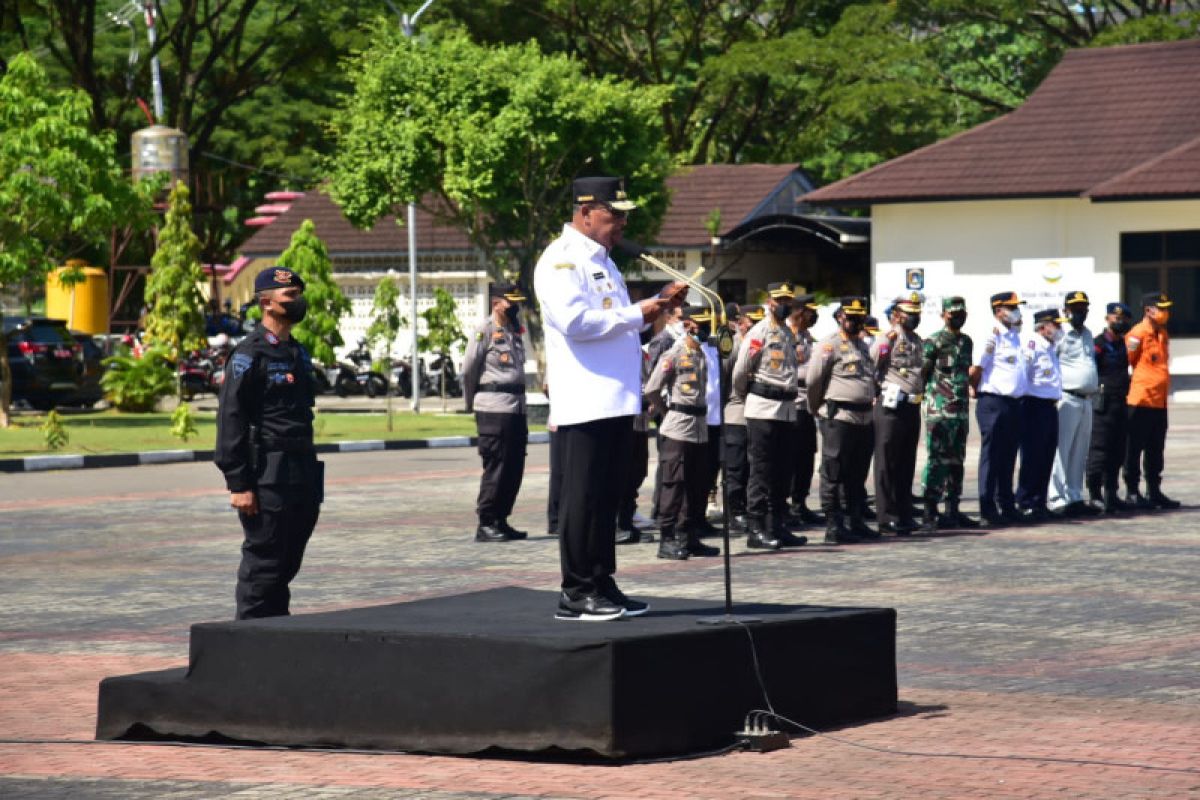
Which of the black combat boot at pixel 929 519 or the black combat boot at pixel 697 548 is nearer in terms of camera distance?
the black combat boot at pixel 697 548

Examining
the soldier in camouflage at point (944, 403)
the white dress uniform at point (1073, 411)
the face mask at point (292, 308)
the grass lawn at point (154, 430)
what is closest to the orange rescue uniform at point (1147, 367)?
the white dress uniform at point (1073, 411)

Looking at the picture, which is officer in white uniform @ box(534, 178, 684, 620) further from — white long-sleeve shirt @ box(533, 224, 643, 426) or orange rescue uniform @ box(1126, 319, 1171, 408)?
orange rescue uniform @ box(1126, 319, 1171, 408)

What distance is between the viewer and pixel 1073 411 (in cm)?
1864

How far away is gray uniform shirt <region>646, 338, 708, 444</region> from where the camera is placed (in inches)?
601

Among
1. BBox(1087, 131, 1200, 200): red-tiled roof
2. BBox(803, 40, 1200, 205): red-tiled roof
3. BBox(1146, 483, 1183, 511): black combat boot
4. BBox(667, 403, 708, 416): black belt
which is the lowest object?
BBox(1146, 483, 1183, 511): black combat boot

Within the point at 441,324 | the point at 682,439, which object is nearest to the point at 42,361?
the point at 441,324

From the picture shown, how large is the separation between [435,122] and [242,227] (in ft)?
84.4

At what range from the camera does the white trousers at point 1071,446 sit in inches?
731

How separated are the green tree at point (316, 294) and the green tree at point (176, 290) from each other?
194 centimetres

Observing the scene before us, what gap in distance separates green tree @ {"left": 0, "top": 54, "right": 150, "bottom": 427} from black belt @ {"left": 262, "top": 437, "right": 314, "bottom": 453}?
22505mm

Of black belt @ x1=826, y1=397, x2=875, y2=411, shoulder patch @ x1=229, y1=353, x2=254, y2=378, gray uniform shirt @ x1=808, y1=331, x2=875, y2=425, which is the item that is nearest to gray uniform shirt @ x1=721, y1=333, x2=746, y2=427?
gray uniform shirt @ x1=808, y1=331, x2=875, y2=425

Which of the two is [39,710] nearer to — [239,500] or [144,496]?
[239,500]

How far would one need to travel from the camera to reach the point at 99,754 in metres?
8.23

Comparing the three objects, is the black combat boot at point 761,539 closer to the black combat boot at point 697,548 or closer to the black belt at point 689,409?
the black combat boot at point 697,548
